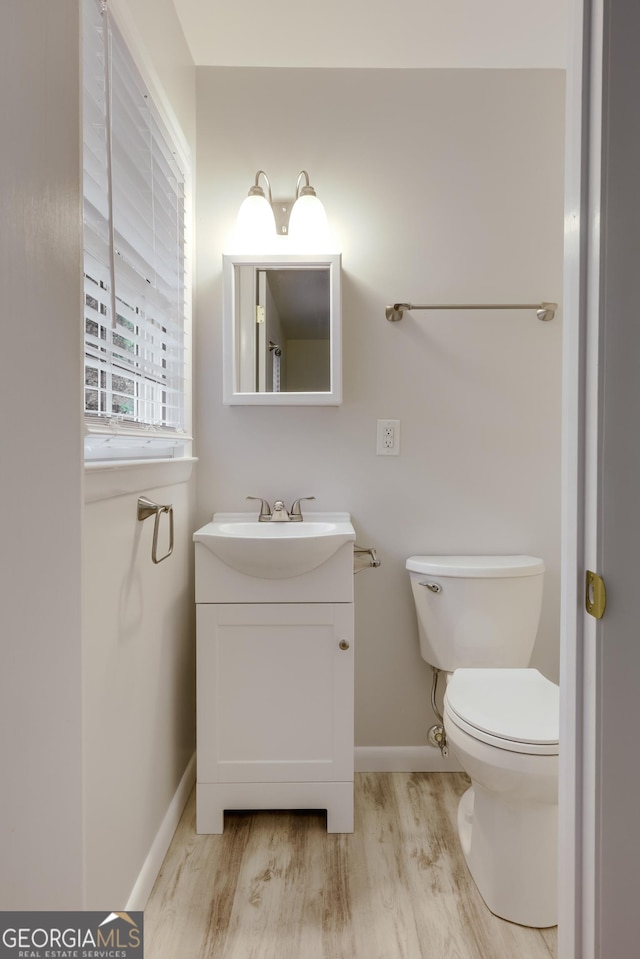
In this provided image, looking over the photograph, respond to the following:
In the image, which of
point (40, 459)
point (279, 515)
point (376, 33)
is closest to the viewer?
point (40, 459)

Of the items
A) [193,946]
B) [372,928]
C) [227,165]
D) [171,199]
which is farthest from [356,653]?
[227,165]

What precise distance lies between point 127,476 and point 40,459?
68 centimetres

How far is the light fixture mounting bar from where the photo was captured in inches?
78.0

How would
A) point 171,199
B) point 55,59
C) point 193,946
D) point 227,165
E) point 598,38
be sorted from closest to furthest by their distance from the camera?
point 55,59, point 598,38, point 193,946, point 171,199, point 227,165

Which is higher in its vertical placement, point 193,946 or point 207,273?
point 207,273

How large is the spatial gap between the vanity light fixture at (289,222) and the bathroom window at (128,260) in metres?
0.21

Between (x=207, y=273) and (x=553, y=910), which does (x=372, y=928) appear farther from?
(x=207, y=273)

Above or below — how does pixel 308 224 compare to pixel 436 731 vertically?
above

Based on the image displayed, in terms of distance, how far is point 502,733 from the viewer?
1331 millimetres

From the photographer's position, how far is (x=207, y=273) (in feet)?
6.59

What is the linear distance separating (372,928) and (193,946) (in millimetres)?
412

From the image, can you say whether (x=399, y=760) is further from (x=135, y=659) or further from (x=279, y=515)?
(x=135, y=659)

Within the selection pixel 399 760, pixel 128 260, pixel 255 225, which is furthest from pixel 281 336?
pixel 399 760

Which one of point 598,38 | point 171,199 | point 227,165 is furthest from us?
point 227,165
